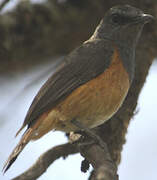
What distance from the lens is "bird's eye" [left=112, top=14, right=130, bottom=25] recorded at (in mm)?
6954

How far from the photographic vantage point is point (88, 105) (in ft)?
20.7

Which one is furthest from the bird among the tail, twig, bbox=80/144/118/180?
twig, bbox=80/144/118/180

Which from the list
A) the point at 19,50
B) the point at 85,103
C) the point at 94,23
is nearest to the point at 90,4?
the point at 94,23

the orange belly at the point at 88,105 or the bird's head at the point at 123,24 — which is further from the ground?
the bird's head at the point at 123,24

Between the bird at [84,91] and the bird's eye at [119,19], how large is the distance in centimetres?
4

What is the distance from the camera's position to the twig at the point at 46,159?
5664 mm

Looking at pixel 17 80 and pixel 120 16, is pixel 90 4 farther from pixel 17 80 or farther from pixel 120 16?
pixel 17 80

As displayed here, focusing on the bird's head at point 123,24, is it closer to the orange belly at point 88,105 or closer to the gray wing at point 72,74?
the gray wing at point 72,74

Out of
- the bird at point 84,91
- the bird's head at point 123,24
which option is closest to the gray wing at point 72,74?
the bird at point 84,91

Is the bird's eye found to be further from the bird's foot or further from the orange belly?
the bird's foot

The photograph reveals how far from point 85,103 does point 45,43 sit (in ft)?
4.15

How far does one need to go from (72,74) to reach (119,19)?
1073 millimetres

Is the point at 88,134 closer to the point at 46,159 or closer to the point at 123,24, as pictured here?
the point at 46,159

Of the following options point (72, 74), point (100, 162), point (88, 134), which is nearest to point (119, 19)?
point (72, 74)
